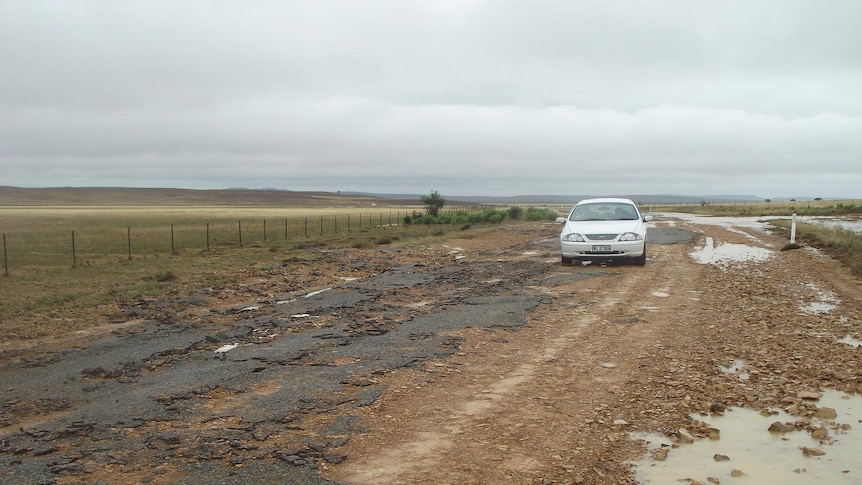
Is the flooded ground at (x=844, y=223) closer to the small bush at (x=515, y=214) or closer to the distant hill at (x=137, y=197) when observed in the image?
the small bush at (x=515, y=214)

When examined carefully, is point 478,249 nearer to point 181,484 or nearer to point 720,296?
point 720,296

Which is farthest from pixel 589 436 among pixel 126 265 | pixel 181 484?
pixel 126 265

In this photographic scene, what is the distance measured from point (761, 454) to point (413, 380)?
114 inches

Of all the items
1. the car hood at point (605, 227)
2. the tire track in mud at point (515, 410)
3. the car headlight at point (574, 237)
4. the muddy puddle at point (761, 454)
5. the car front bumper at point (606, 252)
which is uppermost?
the car hood at point (605, 227)

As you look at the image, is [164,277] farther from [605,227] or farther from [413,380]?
[413,380]

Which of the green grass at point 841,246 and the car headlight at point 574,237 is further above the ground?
the car headlight at point 574,237

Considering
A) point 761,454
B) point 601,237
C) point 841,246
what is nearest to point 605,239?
point 601,237

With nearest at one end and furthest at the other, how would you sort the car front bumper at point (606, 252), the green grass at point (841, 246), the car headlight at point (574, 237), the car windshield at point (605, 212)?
the car front bumper at point (606, 252), the car headlight at point (574, 237), the green grass at point (841, 246), the car windshield at point (605, 212)

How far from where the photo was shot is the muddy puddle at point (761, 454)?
409cm

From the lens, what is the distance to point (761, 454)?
4.45 metres

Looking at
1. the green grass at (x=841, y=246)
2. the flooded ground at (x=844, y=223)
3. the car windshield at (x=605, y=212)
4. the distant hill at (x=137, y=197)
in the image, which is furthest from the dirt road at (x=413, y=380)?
the distant hill at (x=137, y=197)

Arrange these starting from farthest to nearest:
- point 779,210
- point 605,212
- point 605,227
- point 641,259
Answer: point 779,210
point 605,212
point 605,227
point 641,259

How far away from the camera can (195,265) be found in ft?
62.7

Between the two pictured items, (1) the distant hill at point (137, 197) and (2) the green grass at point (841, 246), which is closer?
(2) the green grass at point (841, 246)
